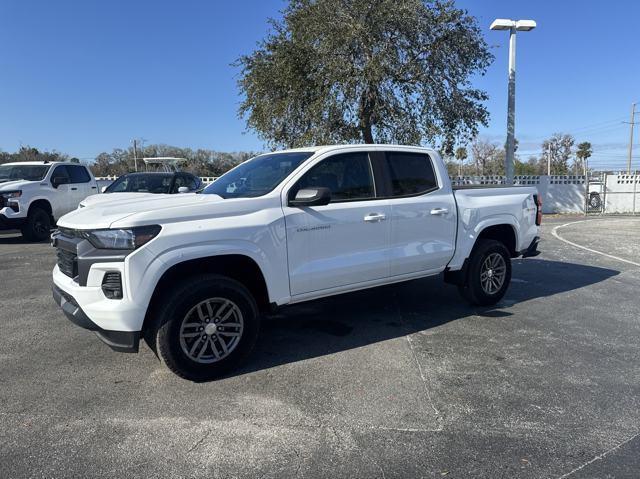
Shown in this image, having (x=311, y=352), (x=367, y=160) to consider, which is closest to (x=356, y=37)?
(x=367, y=160)

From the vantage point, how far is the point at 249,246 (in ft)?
13.2

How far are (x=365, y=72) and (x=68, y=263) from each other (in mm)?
12614

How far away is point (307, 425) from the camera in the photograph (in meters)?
3.31

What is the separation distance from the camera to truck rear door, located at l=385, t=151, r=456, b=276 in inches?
201

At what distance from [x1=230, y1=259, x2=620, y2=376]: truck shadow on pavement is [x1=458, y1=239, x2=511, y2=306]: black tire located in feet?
0.45

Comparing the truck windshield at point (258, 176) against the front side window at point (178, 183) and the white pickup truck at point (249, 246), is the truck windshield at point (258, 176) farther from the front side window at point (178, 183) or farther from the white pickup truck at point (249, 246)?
the front side window at point (178, 183)

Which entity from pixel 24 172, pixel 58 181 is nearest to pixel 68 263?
pixel 58 181

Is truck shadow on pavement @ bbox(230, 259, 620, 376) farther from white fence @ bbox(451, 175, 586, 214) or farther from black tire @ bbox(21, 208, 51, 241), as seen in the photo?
white fence @ bbox(451, 175, 586, 214)

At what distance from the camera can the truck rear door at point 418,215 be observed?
509cm

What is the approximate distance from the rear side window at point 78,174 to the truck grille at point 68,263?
9.56 metres

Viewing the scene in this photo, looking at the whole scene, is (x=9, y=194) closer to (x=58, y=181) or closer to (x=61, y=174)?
(x=58, y=181)

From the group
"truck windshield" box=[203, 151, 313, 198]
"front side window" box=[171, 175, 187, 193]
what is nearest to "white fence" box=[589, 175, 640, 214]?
"front side window" box=[171, 175, 187, 193]

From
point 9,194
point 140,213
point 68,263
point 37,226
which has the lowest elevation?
point 37,226

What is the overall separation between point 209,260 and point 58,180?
9.85 metres
